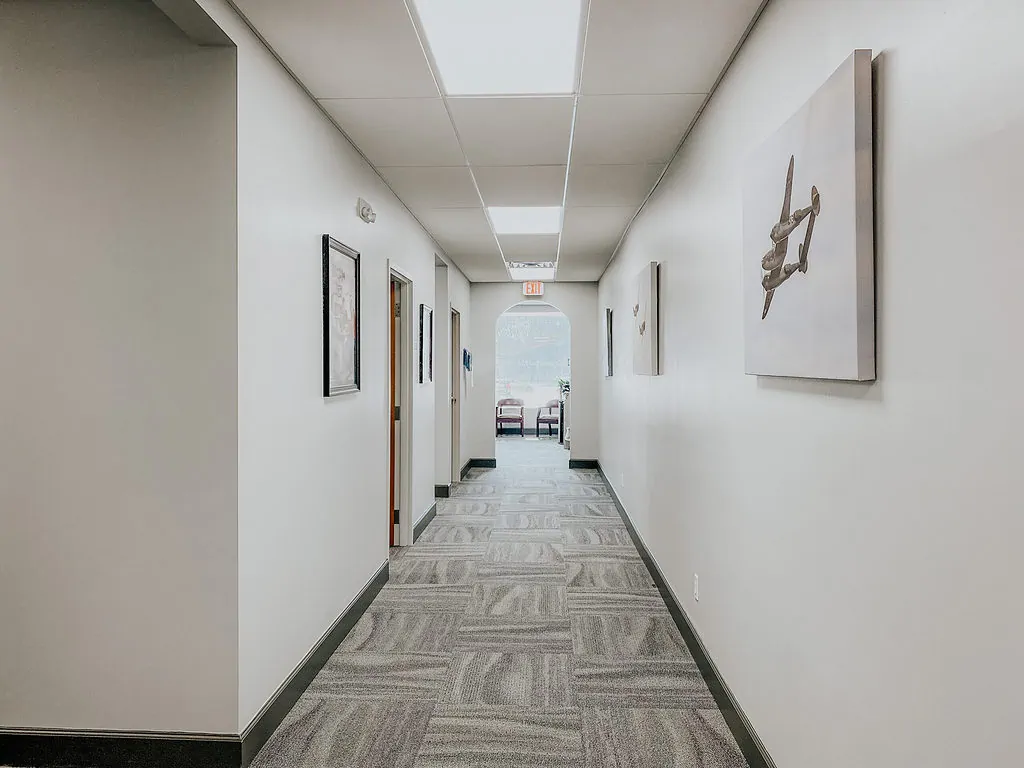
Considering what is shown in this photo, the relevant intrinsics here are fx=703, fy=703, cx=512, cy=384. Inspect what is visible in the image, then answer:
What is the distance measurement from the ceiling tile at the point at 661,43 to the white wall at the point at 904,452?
0.41 ft

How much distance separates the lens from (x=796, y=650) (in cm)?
183

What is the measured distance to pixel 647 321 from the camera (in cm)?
418

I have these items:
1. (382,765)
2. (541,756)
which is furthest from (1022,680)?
(382,765)

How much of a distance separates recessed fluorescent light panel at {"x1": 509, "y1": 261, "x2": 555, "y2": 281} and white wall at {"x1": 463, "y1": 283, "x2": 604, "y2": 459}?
1.34ft

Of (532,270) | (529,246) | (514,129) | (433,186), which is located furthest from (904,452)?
(532,270)

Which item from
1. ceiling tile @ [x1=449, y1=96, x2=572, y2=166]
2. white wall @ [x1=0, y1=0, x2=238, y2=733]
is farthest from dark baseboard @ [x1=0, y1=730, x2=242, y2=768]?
ceiling tile @ [x1=449, y1=96, x2=572, y2=166]

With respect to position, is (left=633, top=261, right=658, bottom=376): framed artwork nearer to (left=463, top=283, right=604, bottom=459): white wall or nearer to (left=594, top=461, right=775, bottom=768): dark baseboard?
(left=594, top=461, right=775, bottom=768): dark baseboard

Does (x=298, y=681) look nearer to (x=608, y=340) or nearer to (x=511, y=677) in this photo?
(x=511, y=677)

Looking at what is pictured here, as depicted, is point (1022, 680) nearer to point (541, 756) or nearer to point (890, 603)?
point (890, 603)

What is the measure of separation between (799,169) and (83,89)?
2.12m

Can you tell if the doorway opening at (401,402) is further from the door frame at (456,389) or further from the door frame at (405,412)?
the door frame at (456,389)

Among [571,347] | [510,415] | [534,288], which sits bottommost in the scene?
[510,415]

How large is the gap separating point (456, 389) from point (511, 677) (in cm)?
497

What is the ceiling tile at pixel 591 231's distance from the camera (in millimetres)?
4988
